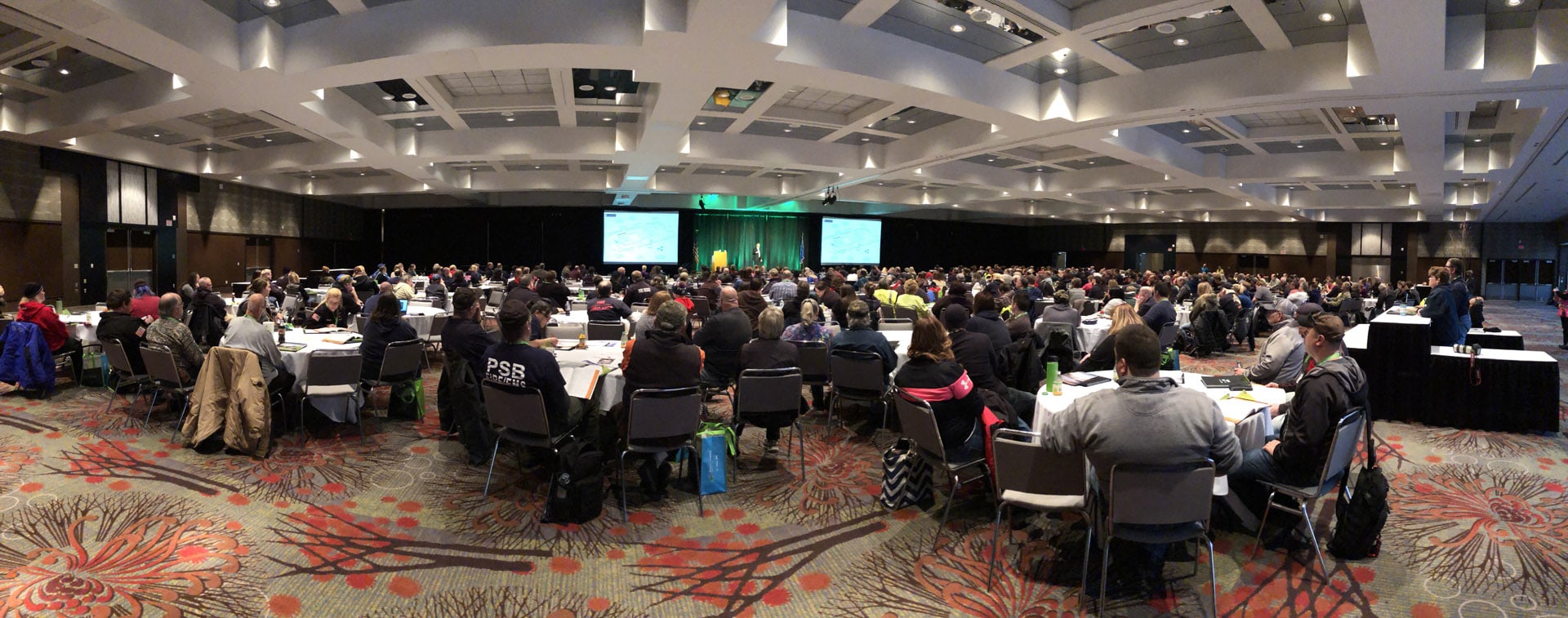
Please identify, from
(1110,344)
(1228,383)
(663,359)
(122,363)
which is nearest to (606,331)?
(663,359)

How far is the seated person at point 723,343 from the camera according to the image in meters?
5.71

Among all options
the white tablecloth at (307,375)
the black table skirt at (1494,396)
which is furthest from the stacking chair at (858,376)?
the black table skirt at (1494,396)

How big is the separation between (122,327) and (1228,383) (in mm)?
8216

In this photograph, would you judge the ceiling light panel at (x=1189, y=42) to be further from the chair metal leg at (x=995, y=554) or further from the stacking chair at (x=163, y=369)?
the stacking chair at (x=163, y=369)

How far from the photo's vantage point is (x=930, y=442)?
3.65 m

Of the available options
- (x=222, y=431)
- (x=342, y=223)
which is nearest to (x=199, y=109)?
(x=222, y=431)

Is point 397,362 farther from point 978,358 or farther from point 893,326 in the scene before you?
point 893,326

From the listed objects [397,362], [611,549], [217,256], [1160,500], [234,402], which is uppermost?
[217,256]

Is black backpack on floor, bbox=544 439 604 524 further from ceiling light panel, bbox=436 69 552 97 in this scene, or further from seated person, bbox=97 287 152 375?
ceiling light panel, bbox=436 69 552 97

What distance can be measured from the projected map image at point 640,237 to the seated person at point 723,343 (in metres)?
19.6

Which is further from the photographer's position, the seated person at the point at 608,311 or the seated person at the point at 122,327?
the seated person at the point at 608,311

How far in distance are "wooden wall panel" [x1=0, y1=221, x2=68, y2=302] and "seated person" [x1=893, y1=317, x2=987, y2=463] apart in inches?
644

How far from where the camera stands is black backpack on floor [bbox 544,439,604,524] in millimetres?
4055

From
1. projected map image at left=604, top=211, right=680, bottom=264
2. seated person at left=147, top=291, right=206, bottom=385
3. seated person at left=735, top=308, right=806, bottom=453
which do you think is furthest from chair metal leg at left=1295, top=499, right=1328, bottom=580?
projected map image at left=604, top=211, right=680, bottom=264
